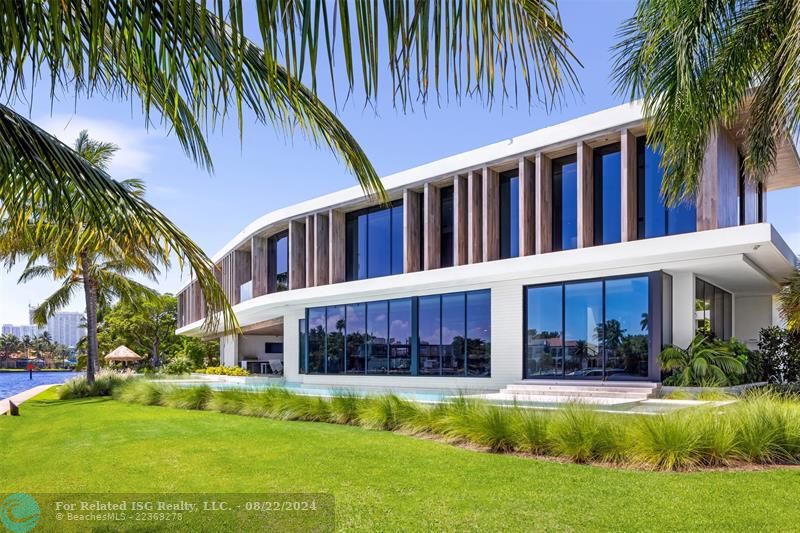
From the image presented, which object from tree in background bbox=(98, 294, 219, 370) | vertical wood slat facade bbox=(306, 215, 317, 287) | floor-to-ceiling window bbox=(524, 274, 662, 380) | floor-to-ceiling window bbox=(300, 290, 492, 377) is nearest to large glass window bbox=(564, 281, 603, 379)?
floor-to-ceiling window bbox=(524, 274, 662, 380)

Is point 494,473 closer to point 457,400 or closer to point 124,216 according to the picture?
point 457,400

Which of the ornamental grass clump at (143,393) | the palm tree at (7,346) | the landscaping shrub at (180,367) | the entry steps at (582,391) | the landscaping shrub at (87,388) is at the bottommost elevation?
the palm tree at (7,346)

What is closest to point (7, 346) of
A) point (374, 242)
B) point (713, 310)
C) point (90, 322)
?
point (90, 322)

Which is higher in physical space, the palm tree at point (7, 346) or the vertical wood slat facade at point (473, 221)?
the vertical wood slat facade at point (473, 221)

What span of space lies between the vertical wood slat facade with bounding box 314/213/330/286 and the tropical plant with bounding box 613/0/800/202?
18.8 metres

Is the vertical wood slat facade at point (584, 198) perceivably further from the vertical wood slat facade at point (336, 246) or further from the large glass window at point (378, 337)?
the vertical wood slat facade at point (336, 246)

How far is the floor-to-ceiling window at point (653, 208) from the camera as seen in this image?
17078 millimetres

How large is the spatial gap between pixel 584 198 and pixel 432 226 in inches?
238

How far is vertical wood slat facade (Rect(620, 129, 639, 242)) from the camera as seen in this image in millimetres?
17109

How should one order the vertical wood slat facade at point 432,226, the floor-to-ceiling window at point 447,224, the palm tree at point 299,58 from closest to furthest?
the palm tree at point 299,58
the vertical wood slat facade at point 432,226
the floor-to-ceiling window at point 447,224

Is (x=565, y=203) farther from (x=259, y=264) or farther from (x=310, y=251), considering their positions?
(x=259, y=264)

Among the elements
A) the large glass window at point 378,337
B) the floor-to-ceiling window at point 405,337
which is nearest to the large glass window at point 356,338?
the floor-to-ceiling window at point 405,337

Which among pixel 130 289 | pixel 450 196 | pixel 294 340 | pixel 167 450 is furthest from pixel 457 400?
pixel 130 289

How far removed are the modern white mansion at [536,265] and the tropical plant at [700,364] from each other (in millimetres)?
408
